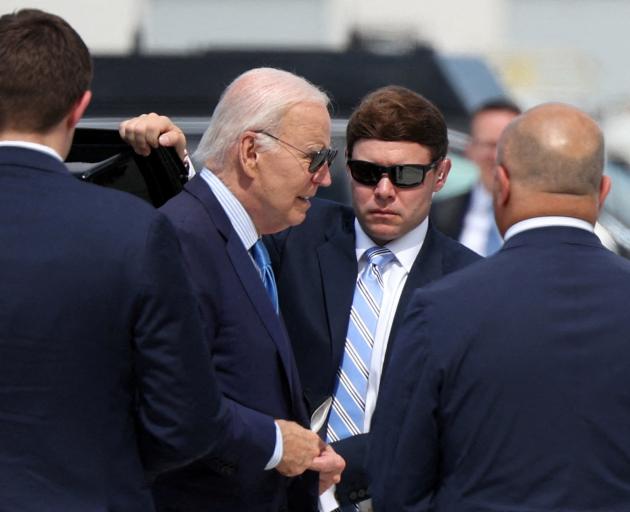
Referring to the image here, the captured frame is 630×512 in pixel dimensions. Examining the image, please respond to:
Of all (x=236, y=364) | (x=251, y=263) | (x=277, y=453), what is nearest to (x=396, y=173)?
(x=251, y=263)

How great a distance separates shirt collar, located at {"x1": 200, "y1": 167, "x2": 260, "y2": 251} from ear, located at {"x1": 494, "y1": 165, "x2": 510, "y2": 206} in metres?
0.67

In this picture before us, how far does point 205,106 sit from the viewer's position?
645 cm

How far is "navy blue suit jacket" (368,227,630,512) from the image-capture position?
8.36 feet

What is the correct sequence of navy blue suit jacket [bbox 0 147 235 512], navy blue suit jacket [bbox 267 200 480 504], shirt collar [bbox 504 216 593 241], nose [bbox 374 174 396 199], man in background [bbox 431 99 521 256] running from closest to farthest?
navy blue suit jacket [bbox 0 147 235 512], shirt collar [bbox 504 216 593 241], navy blue suit jacket [bbox 267 200 480 504], nose [bbox 374 174 396 199], man in background [bbox 431 99 521 256]

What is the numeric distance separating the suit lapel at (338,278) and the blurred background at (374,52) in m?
2.37

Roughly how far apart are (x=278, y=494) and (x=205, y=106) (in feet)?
11.9

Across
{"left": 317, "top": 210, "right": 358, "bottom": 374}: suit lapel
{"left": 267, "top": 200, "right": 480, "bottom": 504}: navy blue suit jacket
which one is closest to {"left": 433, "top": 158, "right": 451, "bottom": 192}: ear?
{"left": 267, "top": 200, "right": 480, "bottom": 504}: navy blue suit jacket

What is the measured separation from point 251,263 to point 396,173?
0.66 meters

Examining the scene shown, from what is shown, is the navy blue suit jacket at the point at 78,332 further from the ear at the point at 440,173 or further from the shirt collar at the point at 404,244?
the ear at the point at 440,173

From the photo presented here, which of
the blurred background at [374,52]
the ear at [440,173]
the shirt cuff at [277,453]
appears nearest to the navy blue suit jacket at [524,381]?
the shirt cuff at [277,453]

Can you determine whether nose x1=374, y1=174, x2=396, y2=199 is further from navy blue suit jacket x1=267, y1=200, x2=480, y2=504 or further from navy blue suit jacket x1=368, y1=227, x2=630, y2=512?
navy blue suit jacket x1=368, y1=227, x2=630, y2=512

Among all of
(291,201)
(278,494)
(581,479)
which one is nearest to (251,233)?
(291,201)

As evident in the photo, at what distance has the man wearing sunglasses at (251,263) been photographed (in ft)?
9.73

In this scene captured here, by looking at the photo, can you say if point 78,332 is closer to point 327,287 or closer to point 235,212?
point 235,212
